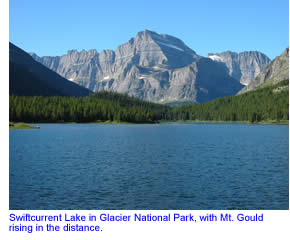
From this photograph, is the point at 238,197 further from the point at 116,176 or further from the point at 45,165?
the point at 45,165

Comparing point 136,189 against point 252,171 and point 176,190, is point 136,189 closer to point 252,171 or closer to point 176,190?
point 176,190

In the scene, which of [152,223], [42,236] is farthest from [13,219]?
[152,223]

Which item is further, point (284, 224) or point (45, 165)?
point (45, 165)

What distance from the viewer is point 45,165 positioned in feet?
230

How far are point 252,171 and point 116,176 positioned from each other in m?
24.8

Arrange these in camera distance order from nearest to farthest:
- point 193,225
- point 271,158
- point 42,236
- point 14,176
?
point 42,236
point 193,225
point 14,176
point 271,158

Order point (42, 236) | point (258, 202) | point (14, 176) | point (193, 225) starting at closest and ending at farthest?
point (42, 236) < point (193, 225) < point (258, 202) < point (14, 176)

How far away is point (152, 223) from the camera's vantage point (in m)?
34.6

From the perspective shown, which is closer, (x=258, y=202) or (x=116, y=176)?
(x=258, y=202)
